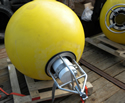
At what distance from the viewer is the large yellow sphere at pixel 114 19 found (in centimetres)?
199

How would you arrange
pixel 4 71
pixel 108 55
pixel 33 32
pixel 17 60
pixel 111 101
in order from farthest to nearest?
pixel 108 55, pixel 4 71, pixel 111 101, pixel 17 60, pixel 33 32

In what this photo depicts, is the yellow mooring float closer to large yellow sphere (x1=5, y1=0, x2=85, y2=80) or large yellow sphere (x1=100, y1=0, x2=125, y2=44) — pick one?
large yellow sphere (x1=5, y1=0, x2=85, y2=80)

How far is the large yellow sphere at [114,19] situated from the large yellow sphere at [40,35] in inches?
38.2

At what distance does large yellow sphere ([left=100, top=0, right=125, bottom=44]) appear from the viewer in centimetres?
199

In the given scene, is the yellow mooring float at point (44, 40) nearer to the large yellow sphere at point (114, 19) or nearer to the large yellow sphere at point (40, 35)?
the large yellow sphere at point (40, 35)

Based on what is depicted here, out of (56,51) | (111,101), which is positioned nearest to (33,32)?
(56,51)

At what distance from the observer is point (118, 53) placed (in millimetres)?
2115

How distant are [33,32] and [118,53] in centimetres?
142

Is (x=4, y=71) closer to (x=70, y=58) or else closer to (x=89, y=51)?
(x=70, y=58)

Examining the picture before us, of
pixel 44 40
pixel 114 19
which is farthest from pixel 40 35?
pixel 114 19

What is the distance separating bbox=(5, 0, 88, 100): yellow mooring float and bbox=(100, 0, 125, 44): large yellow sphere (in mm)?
967

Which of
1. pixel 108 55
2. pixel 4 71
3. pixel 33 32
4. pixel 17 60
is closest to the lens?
pixel 33 32

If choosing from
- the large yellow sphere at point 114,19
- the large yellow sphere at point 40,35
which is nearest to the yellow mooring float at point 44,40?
the large yellow sphere at point 40,35

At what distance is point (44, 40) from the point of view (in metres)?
1.15
